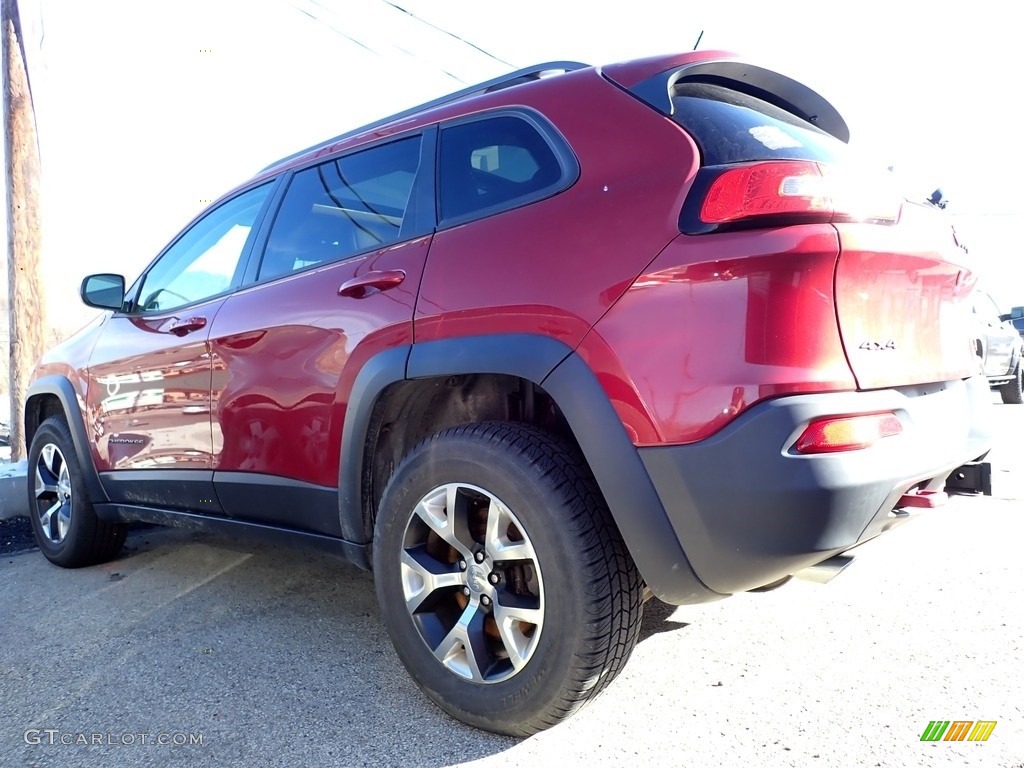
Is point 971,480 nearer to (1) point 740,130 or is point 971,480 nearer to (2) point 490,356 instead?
(1) point 740,130

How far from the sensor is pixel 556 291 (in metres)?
1.98

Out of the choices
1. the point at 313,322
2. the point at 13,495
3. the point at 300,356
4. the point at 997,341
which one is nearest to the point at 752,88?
the point at 313,322

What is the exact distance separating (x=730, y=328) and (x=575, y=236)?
0.51 meters

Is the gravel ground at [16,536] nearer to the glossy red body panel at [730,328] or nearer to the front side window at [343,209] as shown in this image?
the front side window at [343,209]

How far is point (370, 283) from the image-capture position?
8.08 feet

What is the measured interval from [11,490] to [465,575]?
14.3 feet

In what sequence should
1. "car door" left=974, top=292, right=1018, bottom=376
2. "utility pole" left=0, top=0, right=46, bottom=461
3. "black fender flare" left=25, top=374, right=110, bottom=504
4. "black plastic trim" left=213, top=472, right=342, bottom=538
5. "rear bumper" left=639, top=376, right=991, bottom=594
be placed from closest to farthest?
"rear bumper" left=639, top=376, right=991, bottom=594
"black plastic trim" left=213, top=472, right=342, bottom=538
"black fender flare" left=25, top=374, right=110, bottom=504
"utility pole" left=0, top=0, right=46, bottom=461
"car door" left=974, top=292, right=1018, bottom=376

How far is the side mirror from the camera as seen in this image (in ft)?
12.6

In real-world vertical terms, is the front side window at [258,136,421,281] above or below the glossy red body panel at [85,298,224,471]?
above

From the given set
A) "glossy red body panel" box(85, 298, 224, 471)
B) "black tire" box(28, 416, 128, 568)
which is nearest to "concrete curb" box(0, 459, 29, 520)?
"black tire" box(28, 416, 128, 568)

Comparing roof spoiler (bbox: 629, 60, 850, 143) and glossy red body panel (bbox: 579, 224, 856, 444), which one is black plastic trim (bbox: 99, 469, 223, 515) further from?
roof spoiler (bbox: 629, 60, 850, 143)

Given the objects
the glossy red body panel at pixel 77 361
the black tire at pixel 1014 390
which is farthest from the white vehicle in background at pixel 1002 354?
the glossy red body panel at pixel 77 361

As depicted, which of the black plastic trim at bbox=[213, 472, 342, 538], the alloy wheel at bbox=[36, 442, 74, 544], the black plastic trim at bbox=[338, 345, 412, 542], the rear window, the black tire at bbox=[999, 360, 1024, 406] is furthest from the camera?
the black tire at bbox=[999, 360, 1024, 406]

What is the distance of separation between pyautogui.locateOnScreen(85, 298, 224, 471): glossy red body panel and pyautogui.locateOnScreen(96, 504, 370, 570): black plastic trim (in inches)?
8.7
